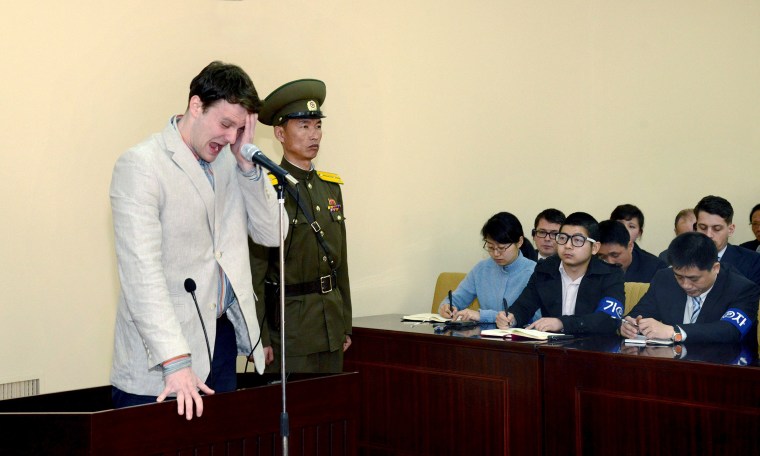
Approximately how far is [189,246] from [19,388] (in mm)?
1739

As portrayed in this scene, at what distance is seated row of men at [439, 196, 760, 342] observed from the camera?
10.6 ft

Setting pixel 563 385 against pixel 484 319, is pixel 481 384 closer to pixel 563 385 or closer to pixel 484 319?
pixel 563 385

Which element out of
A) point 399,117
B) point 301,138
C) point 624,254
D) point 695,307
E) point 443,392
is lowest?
point 443,392

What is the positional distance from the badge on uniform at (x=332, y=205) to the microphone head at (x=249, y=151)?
1.43 m

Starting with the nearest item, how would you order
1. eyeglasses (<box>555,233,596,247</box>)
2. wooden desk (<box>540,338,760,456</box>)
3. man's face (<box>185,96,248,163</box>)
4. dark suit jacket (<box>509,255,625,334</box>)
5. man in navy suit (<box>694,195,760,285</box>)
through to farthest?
man's face (<box>185,96,248,163</box>), wooden desk (<box>540,338,760,456</box>), dark suit jacket (<box>509,255,625,334</box>), eyeglasses (<box>555,233,596,247</box>), man in navy suit (<box>694,195,760,285</box>)

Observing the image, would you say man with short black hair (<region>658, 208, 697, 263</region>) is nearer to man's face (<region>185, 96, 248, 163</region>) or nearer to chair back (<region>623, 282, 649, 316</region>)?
chair back (<region>623, 282, 649, 316</region>)

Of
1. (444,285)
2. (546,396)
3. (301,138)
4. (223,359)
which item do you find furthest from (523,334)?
(223,359)

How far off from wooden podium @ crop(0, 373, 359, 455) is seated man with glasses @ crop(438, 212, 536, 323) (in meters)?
2.12

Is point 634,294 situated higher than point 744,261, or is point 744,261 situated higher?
point 744,261

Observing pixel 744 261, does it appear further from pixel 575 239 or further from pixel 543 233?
pixel 575 239

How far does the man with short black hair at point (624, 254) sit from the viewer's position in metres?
4.78

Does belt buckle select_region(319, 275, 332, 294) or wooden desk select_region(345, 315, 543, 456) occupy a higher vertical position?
belt buckle select_region(319, 275, 332, 294)

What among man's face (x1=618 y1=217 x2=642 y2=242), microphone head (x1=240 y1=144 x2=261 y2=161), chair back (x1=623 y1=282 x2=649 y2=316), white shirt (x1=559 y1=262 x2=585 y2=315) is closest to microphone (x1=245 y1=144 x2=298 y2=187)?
microphone head (x1=240 y1=144 x2=261 y2=161)

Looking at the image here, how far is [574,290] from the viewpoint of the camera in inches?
149
